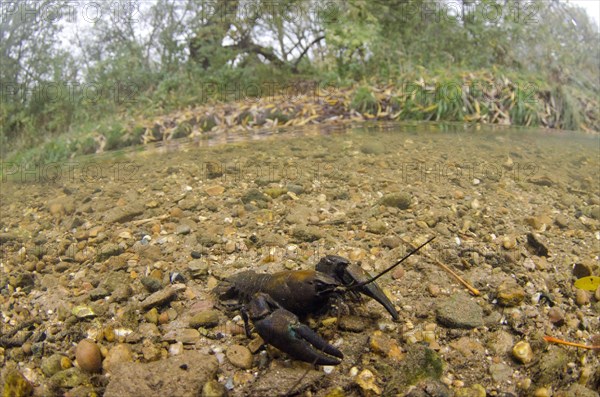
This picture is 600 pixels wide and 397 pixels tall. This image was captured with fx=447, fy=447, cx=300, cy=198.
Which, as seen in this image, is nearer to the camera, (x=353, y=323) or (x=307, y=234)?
(x=353, y=323)

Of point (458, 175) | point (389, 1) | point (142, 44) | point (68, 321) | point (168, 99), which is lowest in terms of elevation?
point (68, 321)

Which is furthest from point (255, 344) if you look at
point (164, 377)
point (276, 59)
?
point (276, 59)

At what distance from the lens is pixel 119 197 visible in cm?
359

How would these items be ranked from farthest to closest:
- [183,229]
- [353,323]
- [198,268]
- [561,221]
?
[561,221], [183,229], [198,268], [353,323]

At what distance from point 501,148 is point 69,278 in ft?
14.5

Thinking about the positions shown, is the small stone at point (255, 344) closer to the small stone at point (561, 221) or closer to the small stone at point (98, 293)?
the small stone at point (98, 293)

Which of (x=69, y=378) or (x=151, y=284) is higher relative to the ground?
(x=151, y=284)

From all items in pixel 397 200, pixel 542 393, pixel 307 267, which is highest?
pixel 397 200

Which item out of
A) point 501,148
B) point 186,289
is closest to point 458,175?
point 501,148

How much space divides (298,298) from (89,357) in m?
0.85

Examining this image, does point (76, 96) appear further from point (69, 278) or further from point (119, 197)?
point (69, 278)

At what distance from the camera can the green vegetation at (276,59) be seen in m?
7.90

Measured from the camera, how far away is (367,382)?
64.0 inches

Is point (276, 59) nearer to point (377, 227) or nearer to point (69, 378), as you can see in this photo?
point (377, 227)
